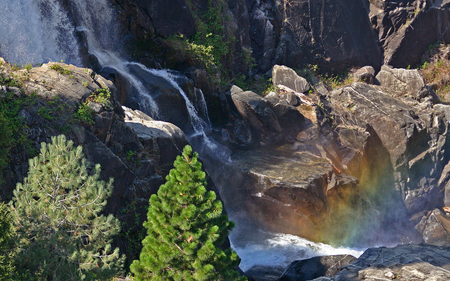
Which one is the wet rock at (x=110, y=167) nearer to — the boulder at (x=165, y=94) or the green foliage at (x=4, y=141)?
the green foliage at (x=4, y=141)

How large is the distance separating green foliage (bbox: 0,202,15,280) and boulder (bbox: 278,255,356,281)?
9775 mm

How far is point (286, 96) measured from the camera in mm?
21484

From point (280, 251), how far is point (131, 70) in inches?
465

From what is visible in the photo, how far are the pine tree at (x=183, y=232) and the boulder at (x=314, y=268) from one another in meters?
6.48

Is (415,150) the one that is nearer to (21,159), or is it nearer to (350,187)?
(350,187)

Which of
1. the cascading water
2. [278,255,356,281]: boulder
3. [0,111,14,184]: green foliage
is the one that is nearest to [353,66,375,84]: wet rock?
the cascading water

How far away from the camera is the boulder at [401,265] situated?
1048 cm

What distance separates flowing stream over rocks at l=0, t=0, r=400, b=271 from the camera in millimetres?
15625

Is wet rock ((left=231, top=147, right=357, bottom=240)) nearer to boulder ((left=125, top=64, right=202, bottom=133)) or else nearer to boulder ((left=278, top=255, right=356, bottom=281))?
boulder ((left=278, top=255, right=356, bottom=281))

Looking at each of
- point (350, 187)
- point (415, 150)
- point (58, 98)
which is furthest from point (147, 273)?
point (415, 150)

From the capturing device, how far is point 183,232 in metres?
7.47

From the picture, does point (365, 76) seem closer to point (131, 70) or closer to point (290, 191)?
point (290, 191)

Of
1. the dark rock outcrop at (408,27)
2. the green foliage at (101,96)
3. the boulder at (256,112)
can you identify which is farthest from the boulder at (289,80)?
the green foliage at (101,96)

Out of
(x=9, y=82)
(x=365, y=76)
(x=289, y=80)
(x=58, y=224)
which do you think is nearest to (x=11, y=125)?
(x=9, y=82)
